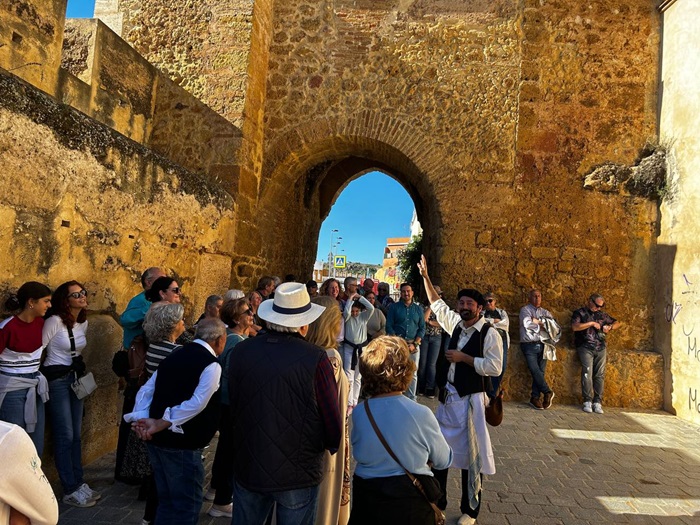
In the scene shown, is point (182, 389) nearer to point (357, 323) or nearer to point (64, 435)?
point (64, 435)

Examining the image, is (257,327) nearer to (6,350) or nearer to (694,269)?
(6,350)

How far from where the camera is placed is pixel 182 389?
2.47 m

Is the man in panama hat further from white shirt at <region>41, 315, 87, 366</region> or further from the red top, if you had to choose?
white shirt at <region>41, 315, 87, 366</region>

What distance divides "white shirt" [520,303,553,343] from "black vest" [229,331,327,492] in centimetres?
542

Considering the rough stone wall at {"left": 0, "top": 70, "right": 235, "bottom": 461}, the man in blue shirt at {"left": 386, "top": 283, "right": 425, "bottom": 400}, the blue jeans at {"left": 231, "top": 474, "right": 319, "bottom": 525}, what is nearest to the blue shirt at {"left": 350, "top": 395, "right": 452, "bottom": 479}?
the blue jeans at {"left": 231, "top": 474, "right": 319, "bottom": 525}

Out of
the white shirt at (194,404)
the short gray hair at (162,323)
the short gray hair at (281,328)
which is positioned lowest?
the white shirt at (194,404)

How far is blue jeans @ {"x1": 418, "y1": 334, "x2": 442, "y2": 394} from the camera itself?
23.9ft

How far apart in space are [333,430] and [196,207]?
3.62 meters

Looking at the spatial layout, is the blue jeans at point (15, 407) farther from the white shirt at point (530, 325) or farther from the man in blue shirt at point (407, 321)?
the white shirt at point (530, 325)

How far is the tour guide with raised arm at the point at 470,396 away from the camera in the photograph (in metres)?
3.31

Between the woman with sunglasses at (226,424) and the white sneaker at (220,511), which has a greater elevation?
the woman with sunglasses at (226,424)

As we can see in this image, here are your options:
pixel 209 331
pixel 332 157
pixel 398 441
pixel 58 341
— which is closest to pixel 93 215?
pixel 58 341

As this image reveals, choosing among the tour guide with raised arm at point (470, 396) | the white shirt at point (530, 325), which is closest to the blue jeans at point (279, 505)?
the tour guide with raised arm at point (470, 396)

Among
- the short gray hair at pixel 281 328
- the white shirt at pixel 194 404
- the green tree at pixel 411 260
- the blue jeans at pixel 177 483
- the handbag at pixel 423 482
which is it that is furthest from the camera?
the green tree at pixel 411 260
